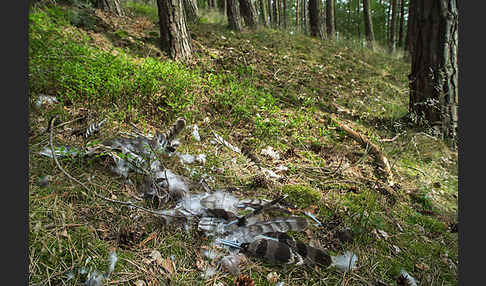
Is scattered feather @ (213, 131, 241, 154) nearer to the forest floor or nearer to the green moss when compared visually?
the forest floor

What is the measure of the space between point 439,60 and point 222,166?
4008 millimetres

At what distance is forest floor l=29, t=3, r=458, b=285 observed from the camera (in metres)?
1.57

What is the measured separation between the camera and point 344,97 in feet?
16.8

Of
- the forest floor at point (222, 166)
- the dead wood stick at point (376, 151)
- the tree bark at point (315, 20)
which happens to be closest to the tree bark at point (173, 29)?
the forest floor at point (222, 166)

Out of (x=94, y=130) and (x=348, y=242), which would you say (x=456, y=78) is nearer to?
(x=348, y=242)

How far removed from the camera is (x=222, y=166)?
2537 millimetres

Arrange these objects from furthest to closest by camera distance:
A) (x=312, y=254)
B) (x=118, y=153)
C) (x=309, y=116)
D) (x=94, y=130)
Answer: (x=309, y=116) → (x=94, y=130) → (x=118, y=153) → (x=312, y=254)

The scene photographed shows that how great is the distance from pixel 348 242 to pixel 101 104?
2734 millimetres

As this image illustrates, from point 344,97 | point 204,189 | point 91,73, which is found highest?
point 91,73

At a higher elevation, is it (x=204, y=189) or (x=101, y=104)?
(x=101, y=104)

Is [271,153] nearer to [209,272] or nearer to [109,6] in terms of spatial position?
[209,272]

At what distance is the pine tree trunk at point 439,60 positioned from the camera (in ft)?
12.9

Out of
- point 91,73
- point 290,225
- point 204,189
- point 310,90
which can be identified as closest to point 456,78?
point 310,90

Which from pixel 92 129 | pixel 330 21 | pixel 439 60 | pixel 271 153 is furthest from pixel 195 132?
pixel 330 21
